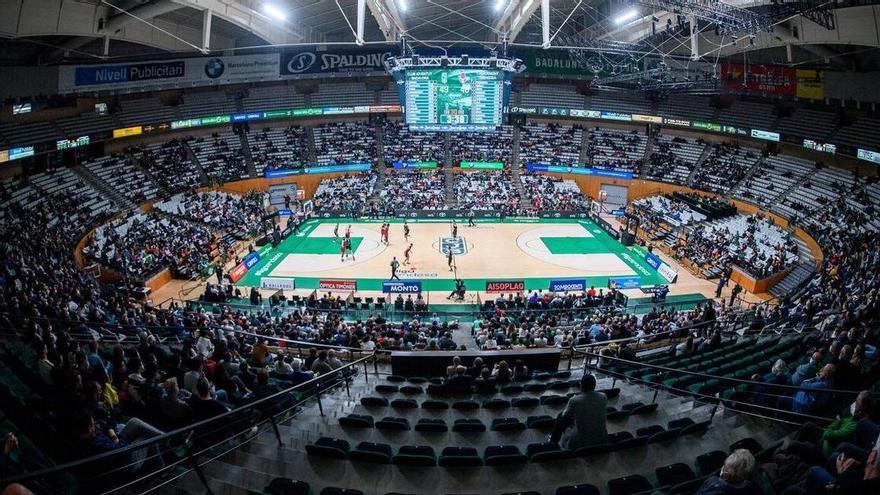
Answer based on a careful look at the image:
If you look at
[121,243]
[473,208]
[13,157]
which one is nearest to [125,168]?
[13,157]

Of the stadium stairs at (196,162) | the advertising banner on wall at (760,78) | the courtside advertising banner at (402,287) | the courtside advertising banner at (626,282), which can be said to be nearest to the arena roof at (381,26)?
the advertising banner on wall at (760,78)

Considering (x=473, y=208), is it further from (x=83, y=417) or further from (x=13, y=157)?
(x=83, y=417)

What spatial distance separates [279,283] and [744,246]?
2747cm

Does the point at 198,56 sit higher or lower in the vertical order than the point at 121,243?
higher

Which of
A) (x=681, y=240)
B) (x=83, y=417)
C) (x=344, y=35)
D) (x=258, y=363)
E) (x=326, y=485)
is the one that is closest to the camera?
(x=83, y=417)

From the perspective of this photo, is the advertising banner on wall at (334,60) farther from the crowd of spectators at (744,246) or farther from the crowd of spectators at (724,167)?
the crowd of spectators at (744,246)

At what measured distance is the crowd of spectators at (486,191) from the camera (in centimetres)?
4412

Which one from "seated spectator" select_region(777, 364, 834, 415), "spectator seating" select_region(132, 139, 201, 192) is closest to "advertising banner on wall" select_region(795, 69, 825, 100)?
"seated spectator" select_region(777, 364, 834, 415)

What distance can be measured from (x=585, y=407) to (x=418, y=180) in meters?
42.3

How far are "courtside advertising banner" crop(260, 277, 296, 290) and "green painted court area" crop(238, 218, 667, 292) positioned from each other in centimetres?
111

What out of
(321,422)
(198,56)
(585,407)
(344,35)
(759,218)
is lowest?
(321,422)

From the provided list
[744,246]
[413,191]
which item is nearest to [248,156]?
[413,191]

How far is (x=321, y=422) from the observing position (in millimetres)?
8836

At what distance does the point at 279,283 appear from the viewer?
91.1 feet
